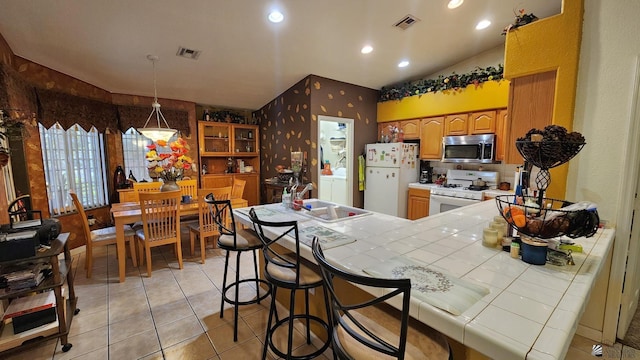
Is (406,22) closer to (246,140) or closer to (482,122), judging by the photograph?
(482,122)

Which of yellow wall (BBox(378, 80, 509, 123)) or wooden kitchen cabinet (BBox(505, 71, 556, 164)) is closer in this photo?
wooden kitchen cabinet (BBox(505, 71, 556, 164))

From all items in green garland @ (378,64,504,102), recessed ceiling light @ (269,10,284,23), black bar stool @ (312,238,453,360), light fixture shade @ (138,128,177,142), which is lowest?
black bar stool @ (312,238,453,360)

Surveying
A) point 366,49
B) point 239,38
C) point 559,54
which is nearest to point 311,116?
point 366,49

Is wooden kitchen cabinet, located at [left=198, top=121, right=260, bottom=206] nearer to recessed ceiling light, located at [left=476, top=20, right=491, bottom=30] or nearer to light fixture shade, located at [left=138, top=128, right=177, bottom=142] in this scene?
light fixture shade, located at [left=138, top=128, right=177, bottom=142]

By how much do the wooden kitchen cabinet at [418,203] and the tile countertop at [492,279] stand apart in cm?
253

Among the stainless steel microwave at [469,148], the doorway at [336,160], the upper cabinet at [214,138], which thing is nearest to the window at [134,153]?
the upper cabinet at [214,138]

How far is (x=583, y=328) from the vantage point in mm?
1901

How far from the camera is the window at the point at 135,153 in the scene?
14.8 ft

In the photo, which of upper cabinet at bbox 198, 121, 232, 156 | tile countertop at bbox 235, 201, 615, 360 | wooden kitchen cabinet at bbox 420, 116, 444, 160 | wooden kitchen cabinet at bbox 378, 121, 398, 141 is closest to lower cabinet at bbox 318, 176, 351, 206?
wooden kitchen cabinet at bbox 378, 121, 398, 141

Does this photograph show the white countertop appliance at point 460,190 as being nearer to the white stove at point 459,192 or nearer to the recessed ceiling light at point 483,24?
the white stove at point 459,192

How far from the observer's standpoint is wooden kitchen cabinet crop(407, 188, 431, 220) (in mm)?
4273

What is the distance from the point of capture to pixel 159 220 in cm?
295

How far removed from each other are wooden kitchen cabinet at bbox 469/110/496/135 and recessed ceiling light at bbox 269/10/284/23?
3.00 metres

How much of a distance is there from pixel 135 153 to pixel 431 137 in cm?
515
